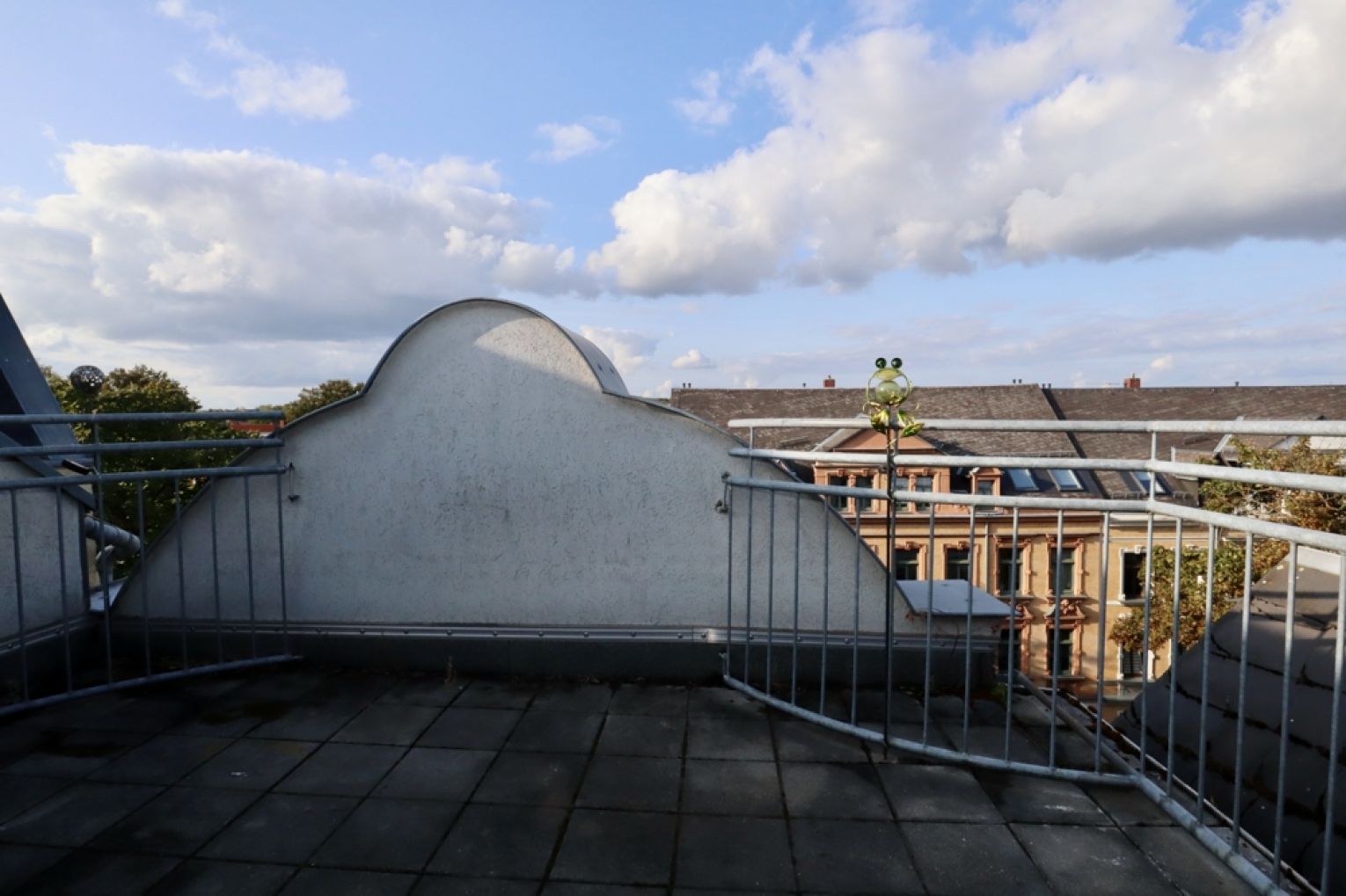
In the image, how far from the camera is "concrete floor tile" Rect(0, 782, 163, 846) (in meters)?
3.13

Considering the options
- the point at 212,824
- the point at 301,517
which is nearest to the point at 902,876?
the point at 212,824

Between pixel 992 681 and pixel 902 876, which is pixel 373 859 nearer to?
pixel 902 876

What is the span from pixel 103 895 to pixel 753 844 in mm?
2469

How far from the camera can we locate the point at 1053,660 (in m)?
3.83

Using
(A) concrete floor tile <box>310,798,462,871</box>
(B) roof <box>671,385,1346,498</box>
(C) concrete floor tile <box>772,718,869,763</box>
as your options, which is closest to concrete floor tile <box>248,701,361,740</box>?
(A) concrete floor tile <box>310,798,462,871</box>

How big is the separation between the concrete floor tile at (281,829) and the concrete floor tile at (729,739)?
1.74 metres

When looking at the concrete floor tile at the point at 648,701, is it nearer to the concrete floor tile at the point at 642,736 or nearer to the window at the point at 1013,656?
the concrete floor tile at the point at 642,736

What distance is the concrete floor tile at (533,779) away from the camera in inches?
135

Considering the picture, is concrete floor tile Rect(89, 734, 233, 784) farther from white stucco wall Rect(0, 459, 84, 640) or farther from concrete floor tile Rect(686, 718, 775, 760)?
concrete floor tile Rect(686, 718, 775, 760)

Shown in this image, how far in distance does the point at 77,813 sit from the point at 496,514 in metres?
2.56

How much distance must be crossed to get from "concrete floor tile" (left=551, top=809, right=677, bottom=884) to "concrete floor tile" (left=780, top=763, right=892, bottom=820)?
634 millimetres

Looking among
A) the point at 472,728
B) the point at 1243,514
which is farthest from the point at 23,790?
the point at 1243,514

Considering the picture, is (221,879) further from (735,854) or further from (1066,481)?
(1066,481)

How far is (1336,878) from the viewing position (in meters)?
2.69
